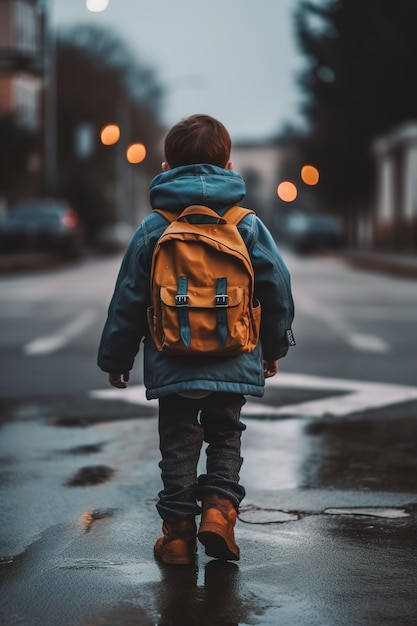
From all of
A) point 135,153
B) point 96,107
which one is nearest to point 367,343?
point 135,153

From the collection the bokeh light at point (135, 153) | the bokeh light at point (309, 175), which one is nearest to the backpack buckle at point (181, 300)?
the bokeh light at point (135, 153)

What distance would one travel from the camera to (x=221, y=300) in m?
3.95

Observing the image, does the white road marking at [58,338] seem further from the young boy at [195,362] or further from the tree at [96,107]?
the tree at [96,107]

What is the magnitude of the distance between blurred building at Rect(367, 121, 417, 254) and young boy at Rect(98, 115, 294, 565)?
1638 inches

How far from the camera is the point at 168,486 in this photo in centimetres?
414

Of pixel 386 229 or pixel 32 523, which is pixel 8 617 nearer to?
pixel 32 523

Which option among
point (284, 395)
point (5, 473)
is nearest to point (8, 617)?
point (5, 473)

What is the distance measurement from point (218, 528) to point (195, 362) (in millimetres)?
516

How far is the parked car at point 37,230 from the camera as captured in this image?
126 feet

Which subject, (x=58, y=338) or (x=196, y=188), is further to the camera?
(x=58, y=338)

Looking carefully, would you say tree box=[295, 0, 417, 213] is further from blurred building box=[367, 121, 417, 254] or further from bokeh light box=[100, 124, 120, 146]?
bokeh light box=[100, 124, 120, 146]

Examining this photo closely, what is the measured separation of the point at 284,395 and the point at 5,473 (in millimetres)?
2999

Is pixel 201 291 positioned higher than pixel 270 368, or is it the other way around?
pixel 201 291

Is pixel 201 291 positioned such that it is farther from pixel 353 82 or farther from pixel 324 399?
pixel 353 82
